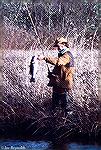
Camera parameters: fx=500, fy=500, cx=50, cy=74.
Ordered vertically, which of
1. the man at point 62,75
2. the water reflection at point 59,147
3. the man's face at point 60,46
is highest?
the man's face at point 60,46

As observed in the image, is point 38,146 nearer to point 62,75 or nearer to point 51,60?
point 62,75

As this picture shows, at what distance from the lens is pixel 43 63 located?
5.78 metres

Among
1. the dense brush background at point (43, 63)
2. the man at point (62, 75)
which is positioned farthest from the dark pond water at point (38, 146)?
the man at point (62, 75)

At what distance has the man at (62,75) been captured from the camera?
576 centimetres

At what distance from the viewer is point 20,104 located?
19.0 ft

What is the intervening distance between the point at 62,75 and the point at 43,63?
0.26 m

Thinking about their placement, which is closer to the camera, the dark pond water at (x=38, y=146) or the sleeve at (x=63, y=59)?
the dark pond water at (x=38, y=146)

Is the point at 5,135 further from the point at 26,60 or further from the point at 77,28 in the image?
the point at 77,28

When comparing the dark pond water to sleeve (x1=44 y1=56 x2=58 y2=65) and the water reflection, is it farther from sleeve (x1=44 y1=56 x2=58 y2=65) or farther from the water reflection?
sleeve (x1=44 y1=56 x2=58 y2=65)

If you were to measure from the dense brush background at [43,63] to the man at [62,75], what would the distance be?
59 mm

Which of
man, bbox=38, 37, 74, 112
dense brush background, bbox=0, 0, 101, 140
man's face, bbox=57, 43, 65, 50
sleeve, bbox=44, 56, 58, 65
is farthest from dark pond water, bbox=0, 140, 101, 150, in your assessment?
man's face, bbox=57, 43, 65, 50

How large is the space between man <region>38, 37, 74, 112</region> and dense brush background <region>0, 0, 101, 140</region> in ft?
0.19

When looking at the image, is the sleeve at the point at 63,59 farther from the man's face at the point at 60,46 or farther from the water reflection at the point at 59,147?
the water reflection at the point at 59,147

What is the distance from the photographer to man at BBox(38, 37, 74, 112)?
5.76 metres
